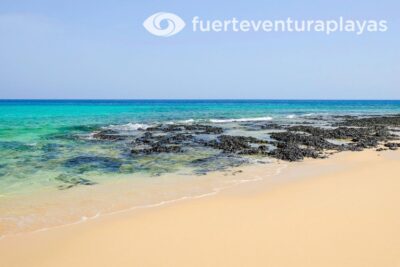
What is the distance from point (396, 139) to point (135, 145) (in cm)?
1376

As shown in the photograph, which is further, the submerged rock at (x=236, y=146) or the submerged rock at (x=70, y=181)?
the submerged rock at (x=236, y=146)

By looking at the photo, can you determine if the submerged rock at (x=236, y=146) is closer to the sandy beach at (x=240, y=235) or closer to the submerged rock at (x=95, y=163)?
the submerged rock at (x=95, y=163)

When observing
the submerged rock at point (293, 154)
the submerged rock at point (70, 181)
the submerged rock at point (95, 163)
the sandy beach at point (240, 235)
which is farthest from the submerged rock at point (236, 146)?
the sandy beach at point (240, 235)

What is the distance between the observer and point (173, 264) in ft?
16.4

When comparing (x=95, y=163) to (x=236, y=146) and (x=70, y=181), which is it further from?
(x=236, y=146)

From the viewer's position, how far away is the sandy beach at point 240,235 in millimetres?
5117

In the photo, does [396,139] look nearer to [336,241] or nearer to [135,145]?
[135,145]

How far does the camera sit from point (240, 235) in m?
5.90

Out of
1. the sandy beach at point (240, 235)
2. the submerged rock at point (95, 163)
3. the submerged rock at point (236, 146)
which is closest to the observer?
the sandy beach at point (240, 235)

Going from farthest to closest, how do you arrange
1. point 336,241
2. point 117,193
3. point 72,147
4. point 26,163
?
1. point 72,147
2. point 26,163
3. point 117,193
4. point 336,241

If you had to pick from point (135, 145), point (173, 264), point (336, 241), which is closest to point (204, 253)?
point (173, 264)

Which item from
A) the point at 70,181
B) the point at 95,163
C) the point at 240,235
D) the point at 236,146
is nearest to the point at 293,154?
the point at 236,146

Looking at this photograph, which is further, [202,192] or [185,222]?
[202,192]

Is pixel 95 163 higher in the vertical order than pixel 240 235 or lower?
lower
